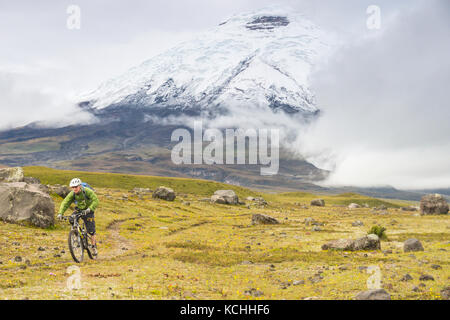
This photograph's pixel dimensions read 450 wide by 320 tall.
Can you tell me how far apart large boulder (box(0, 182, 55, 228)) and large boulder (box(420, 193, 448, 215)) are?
273 ft

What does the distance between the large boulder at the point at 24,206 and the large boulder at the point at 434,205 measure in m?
83.1

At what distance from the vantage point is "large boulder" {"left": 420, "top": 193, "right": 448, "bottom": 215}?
92375mm

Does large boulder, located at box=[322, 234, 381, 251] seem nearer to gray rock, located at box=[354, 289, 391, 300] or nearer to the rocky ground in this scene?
the rocky ground

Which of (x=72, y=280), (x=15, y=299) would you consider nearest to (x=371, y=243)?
(x=72, y=280)

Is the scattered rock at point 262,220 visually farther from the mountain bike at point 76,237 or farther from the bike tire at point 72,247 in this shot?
the bike tire at point 72,247

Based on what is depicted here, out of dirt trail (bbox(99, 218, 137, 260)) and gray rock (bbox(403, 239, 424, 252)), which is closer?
dirt trail (bbox(99, 218, 137, 260))

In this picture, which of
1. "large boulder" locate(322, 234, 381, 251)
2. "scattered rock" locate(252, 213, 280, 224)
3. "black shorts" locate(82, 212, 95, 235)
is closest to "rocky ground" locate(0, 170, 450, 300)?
"large boulder" locate(322, 234, 381, 251)

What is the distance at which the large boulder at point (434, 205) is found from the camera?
303 ft

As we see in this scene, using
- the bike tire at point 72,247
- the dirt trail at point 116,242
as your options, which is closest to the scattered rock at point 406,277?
the bike tire at point 72,247

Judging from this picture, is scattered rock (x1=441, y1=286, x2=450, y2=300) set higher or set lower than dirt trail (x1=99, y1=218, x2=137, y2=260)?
higher

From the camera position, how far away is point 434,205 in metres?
93.2

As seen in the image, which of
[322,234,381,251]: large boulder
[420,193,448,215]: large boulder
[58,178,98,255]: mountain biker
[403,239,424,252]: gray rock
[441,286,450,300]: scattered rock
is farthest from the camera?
[420,193,448,215]: large boulder
